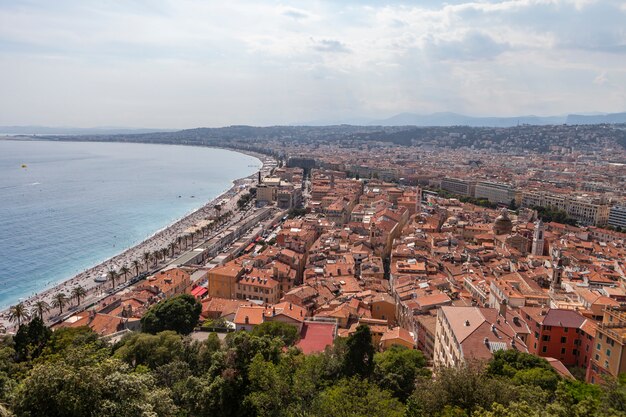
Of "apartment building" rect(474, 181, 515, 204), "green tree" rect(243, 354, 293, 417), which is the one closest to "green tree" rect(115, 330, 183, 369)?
"green tree" rect(243, 354, 293, 417)

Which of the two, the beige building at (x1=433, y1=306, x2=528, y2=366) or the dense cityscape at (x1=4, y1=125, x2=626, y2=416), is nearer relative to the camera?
the dense cityscape at (x1=4, y1=125, x2=626, y2=416)

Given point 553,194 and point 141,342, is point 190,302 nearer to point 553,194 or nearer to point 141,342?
point 141,342

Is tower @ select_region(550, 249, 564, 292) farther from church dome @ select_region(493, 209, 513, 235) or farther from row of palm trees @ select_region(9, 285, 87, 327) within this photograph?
row of palm trees @ select_region(9, 285, 87, 327)

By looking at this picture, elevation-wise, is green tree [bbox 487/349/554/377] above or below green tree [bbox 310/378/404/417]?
below

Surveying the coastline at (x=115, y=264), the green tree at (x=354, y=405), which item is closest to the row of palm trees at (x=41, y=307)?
the coastline at (x=115, y=264)

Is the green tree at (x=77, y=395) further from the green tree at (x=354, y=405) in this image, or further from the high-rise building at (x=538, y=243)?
the high-rise building at (x=538, y=243)

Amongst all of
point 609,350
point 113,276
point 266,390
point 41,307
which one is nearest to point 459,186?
point 113,276

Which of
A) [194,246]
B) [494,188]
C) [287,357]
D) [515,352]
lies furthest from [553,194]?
[287,357]
